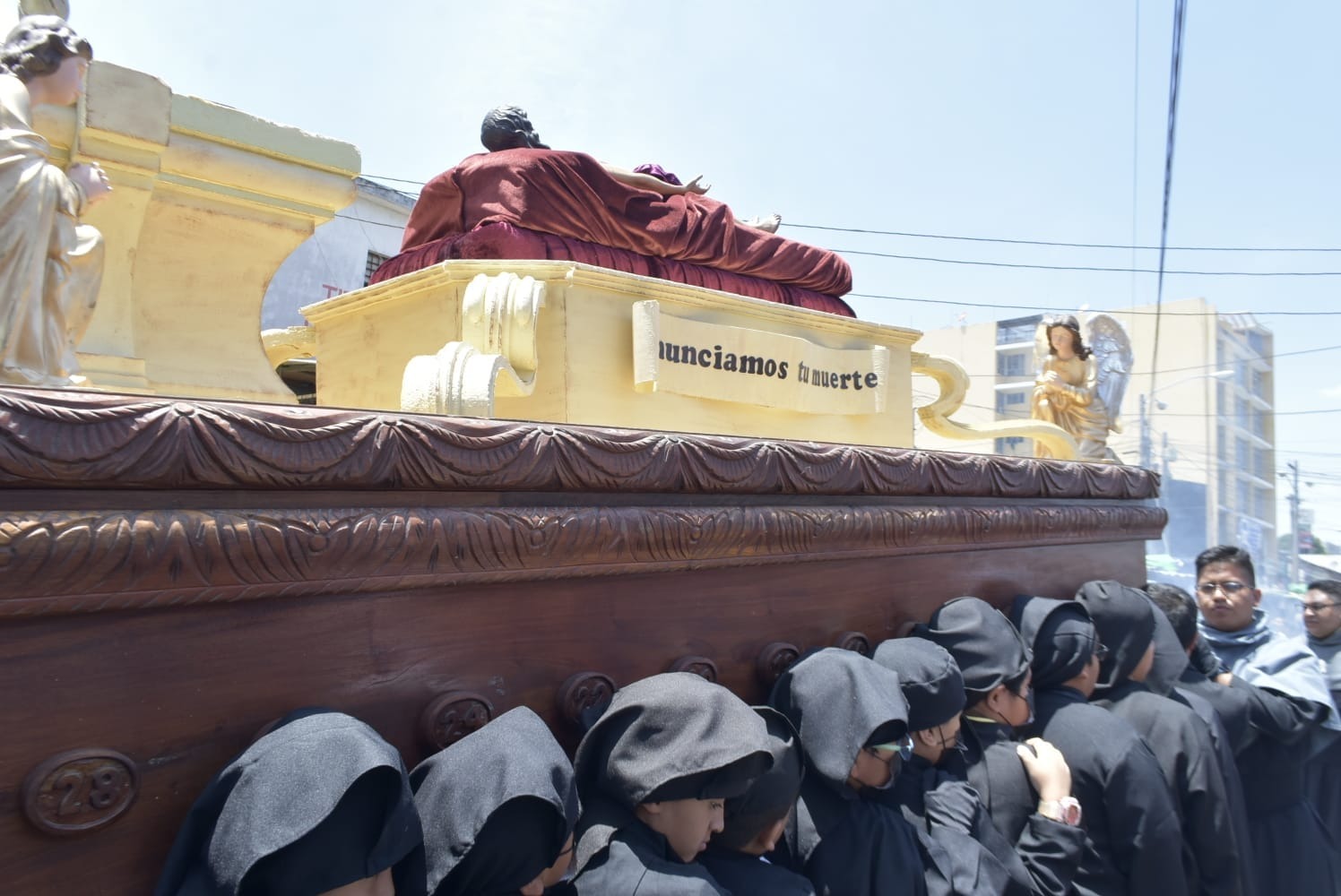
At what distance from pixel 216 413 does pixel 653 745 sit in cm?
84

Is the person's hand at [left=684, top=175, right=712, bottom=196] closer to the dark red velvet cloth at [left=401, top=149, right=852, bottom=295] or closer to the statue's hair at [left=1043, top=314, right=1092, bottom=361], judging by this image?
the dark red velvet cloth at [left=401, top=149, right=852, bottom=295]

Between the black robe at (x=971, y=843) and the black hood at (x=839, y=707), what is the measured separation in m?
0.29

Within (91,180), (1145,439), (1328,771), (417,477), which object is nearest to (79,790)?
(417,477)

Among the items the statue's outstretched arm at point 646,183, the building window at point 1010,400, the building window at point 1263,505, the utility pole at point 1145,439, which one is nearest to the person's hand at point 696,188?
the statue's outstretched arm at point 646,183

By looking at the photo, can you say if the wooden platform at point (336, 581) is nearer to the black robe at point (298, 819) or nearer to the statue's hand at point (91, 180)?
the black robe at point (298, 819)

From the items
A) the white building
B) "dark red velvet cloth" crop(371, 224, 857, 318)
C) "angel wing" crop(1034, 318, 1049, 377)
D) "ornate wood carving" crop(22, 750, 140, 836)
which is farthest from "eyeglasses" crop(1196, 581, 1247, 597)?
the white building

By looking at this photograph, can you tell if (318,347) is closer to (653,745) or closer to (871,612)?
(871,612)

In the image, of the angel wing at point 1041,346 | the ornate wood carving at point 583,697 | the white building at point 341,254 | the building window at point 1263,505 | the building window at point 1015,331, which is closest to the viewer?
the ornate wood carving at point 583,697

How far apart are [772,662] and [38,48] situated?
2.10 meters

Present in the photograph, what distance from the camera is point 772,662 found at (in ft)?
6.75

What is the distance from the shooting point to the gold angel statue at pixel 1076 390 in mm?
4941

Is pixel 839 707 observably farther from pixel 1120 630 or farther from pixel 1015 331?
pixel 1015 331

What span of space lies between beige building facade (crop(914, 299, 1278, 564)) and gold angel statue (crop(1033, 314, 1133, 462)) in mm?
25408

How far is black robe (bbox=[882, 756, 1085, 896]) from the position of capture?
1.97 m
